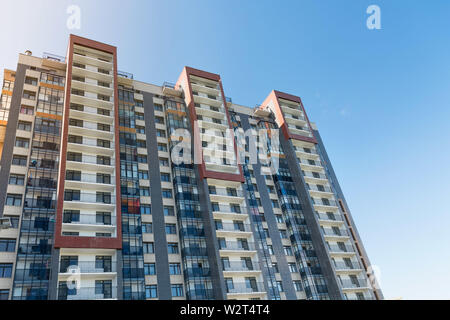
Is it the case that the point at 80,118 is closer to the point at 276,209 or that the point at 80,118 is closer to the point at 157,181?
the point at 157,181

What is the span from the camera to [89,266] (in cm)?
3350

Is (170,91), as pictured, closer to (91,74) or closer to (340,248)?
(91,74)

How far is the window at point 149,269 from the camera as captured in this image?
37.2 meters

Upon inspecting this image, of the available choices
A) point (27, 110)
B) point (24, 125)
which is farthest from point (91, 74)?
point (24, 125)

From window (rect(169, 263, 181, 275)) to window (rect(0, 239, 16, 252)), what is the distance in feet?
54.1

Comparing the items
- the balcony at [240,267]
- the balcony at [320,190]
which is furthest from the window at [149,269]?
the balcony at [320,190]

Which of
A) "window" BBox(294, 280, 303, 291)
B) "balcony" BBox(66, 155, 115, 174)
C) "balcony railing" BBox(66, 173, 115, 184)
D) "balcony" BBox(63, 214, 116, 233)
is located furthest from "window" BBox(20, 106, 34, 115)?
"window" BBox(294, 280, 303, 291)

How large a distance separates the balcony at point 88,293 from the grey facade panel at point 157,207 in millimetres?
5243

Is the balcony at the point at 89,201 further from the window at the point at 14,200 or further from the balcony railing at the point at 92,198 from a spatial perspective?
the window at the point at 14,200

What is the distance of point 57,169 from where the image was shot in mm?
38125

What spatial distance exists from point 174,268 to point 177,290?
2522mm

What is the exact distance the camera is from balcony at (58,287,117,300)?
30528 millimetres

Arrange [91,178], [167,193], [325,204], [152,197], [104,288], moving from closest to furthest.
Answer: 1. [104,288]
2. [91,178]
3. [152,197]
4. [167,193]
5. [325,204]
